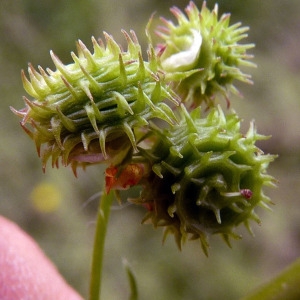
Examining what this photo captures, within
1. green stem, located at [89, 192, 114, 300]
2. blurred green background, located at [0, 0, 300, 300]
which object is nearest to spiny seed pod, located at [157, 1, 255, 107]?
green stem, located at [89, 192, 114, 300]

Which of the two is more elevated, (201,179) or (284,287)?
(201,179)

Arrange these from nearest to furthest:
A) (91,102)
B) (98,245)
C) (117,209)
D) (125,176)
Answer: (91,102) → (125,176) → (98,245) → (117,209)

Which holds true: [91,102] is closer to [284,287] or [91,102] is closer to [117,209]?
[284,287]

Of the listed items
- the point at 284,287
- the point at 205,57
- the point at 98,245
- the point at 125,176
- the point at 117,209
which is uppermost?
the point at 205,57

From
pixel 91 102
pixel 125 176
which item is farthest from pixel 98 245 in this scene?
pixel 91 102

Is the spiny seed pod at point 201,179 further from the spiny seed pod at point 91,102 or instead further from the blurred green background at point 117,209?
the blurred green background at point 117,209

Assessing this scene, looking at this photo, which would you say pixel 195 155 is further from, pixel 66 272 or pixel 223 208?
pixel 66 272

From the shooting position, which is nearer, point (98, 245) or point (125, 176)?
point (125, 176)
